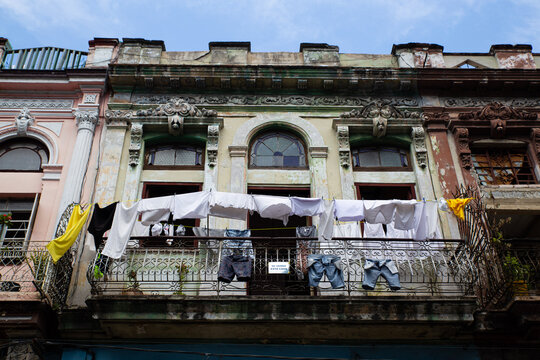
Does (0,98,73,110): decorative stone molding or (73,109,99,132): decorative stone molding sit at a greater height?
(0,98,73,110): decorative stone molding

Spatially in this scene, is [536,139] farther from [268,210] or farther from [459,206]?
[268,210]

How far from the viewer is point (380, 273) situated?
890 cm

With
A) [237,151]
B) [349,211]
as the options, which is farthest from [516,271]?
[237,151]

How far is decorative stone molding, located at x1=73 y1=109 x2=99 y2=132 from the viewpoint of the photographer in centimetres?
1162

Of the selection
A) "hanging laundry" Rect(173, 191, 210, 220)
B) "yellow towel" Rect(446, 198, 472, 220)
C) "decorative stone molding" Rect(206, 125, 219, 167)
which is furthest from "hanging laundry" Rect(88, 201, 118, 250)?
"yellow towel" Rect(446, 198, 472, 220)

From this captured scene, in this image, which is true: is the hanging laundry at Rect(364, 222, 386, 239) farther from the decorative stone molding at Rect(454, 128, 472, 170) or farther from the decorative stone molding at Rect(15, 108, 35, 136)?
the decorative stone molding at Rect(15, 108, 35, 136)

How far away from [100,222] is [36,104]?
4.48 m

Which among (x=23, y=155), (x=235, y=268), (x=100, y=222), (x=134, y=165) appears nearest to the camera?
(x=235, y=268)

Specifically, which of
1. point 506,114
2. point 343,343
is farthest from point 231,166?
point 506,114

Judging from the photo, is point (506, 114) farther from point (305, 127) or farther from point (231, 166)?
point (231, 166)

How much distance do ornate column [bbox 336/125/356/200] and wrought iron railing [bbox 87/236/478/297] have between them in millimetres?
1394

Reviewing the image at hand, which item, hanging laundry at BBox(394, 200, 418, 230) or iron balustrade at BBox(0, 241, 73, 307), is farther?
hanging laundry at BBox(394, 200, 418, 230)

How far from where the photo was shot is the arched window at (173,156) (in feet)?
38.6

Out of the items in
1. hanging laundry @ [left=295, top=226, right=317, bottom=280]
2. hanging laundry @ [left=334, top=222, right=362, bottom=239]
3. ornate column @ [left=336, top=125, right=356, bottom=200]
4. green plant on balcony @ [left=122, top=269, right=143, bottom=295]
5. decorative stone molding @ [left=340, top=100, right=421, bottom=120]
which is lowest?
green plant on balcony @ [left=122, top=269, right=143, bottom=295]
